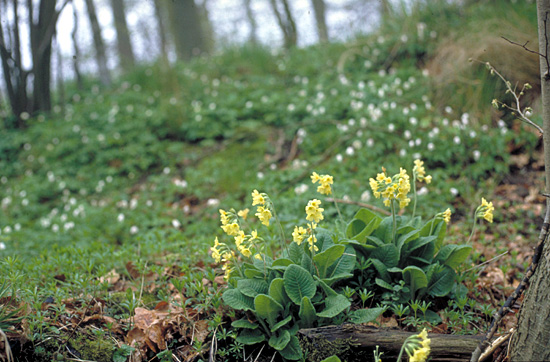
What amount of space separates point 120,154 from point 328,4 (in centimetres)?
1307

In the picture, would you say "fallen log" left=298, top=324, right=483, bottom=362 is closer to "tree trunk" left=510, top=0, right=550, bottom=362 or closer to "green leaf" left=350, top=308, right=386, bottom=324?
"green leaf" left=350, top=308, right=386, bottom=324

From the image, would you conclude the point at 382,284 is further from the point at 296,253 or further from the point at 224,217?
the point at 224,217

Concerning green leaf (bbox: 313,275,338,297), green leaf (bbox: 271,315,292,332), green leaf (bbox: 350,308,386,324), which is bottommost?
green leaf (bbox: 350,308,386,324)

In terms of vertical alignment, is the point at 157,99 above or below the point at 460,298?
above

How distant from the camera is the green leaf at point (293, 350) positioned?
1937 millimetres

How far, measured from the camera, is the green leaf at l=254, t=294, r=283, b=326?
1.93 meters

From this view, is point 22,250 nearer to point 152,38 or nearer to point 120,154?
point 120,154

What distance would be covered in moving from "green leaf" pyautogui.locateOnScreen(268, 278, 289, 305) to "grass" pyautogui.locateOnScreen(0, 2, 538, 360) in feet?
1.14

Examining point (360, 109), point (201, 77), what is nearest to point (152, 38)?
point (201, 77)

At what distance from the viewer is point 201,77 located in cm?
890

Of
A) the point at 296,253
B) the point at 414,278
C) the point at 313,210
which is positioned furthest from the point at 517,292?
the point at 296,253

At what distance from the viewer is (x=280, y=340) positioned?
1.98 meters

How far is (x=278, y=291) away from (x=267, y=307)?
Answer: 0.12 metres

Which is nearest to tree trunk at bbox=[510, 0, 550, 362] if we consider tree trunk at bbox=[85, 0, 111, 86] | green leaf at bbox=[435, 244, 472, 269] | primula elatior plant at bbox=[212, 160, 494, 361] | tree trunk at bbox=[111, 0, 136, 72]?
primula elatior plant at bbox=[212, 160, 494, 361]
